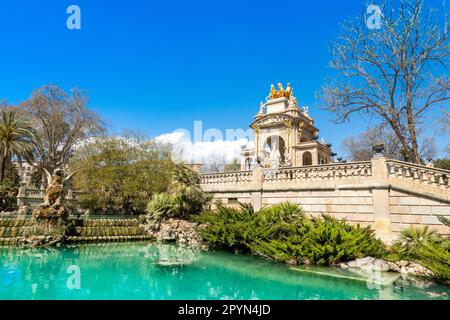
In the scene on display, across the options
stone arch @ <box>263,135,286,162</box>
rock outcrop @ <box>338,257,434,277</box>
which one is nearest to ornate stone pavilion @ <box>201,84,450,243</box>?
rock outcrop @ <box>338,257,434,277</box>

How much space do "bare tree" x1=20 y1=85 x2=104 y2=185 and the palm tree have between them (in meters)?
3.94

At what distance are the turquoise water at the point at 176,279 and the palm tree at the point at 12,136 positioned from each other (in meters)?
18.1

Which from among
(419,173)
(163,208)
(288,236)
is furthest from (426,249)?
(163,208)

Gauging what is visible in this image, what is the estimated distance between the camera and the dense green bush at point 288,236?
8.49 m

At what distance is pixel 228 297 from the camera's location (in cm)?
591

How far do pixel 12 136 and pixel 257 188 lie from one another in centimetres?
2304

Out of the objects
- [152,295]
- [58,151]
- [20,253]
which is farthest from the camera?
[58,151]

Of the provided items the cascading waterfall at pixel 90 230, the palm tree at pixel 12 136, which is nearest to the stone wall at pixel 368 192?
the cascading waterfall at pixel 90 230

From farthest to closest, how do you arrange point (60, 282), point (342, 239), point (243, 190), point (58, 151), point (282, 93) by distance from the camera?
1. point (282, 93)
2. point (58, 151)
3. point (243, 190)
4. point (342, 239)
5. point (60, 282)

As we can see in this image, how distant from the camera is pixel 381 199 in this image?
32.4 feet

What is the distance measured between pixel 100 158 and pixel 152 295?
1818cm

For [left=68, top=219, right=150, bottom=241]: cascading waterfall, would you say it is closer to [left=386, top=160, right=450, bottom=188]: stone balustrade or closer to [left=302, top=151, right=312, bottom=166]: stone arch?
[left=386, top=160, right=450, bottom=188]: stone balustrade
